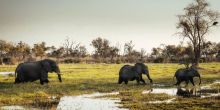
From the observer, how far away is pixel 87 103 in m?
21.6

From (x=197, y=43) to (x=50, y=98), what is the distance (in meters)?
50.8

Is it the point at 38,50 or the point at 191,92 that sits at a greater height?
the point at 38,50

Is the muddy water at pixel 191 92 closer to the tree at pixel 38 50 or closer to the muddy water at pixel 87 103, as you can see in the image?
the muddy water at pixel 87 103

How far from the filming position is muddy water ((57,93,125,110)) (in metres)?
19.7

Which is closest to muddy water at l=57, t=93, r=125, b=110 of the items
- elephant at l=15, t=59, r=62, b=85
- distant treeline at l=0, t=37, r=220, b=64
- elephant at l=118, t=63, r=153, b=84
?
elephant at l=15, t=59, r=62, b=85

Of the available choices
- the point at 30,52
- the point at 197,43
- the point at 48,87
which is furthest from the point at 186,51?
the point at 48,87

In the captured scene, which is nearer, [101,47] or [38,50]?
[38,50]

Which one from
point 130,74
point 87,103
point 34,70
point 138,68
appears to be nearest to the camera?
point 87,103

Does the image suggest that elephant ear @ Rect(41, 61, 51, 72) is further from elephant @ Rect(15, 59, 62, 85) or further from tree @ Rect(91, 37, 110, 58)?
tree @ Rect(91, 37, 110, 58)

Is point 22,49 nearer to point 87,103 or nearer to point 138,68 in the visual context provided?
point 138,68

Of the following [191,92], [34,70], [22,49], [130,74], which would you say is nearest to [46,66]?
[34,70]

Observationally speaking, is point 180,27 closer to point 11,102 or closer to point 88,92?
point 88,92

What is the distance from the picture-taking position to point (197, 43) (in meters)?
70.6

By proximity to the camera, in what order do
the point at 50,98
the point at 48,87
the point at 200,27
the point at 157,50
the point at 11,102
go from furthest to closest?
1. the point at 157,50
2. the point at 200,27
3. the point at 48,87
4. the point at 50,98
5. the point at 11,102
